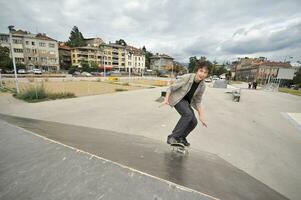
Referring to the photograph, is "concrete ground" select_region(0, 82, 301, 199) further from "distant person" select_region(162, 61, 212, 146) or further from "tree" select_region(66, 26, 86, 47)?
"tree" select_region(66, 26, 86, 47)

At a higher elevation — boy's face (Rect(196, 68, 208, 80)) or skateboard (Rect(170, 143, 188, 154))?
boy's face (Rect(196, 68, 208, 80))

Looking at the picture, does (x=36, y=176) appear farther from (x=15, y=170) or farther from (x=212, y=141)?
(x=212, y=141)

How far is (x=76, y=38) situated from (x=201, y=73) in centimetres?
9308

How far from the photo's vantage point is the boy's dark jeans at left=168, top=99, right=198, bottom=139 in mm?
2836

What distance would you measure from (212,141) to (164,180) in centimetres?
315

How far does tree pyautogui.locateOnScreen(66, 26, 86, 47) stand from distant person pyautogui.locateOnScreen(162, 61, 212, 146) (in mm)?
88456

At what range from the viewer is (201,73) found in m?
2.81

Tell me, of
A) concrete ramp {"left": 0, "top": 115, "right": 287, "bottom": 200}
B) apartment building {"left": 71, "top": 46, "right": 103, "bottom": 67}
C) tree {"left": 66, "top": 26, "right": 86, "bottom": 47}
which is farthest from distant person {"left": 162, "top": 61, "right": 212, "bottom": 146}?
tree {"left": 66, "top": 26, "right": 86, "bottom": 47}

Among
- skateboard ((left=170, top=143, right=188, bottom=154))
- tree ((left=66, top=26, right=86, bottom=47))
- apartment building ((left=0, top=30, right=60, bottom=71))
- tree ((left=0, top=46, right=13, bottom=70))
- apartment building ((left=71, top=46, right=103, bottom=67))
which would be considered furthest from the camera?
tree ((left=66, top=26, right=86, bottom=47))

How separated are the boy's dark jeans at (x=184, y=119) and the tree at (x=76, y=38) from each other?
291ft

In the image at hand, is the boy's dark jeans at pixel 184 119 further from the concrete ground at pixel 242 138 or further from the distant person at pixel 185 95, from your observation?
the concrete ground at pixel 242 138

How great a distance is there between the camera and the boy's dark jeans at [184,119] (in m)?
2.84

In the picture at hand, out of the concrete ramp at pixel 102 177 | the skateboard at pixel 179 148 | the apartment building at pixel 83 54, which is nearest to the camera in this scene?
the concrete ramp at pixel 102 177

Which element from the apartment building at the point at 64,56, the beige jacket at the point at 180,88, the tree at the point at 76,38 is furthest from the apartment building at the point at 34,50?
the beige jacket at the point at 180,88
